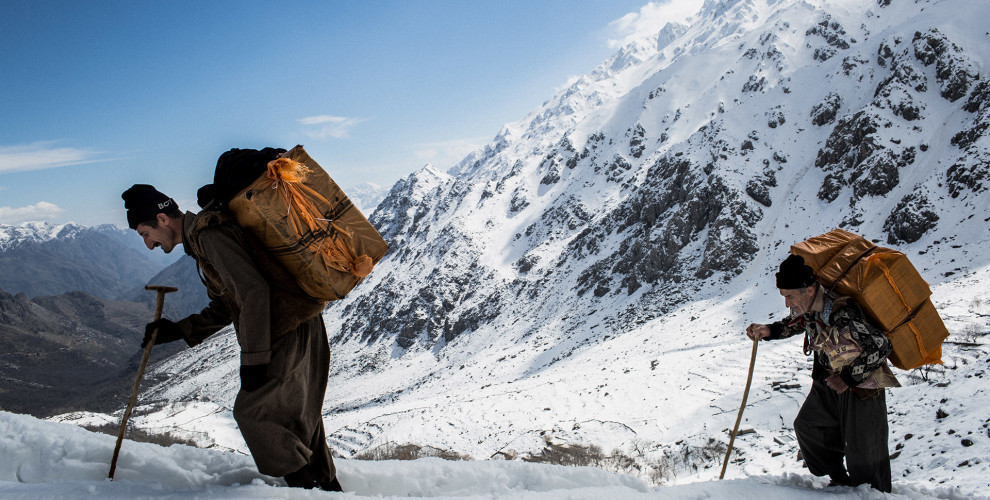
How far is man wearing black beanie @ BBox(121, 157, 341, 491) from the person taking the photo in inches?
115

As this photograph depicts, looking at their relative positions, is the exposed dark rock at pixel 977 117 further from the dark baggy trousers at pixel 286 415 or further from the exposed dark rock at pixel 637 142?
the dark baggy trousers at pixel 286 415

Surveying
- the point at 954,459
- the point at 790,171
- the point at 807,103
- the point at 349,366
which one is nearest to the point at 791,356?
the point at 954,459

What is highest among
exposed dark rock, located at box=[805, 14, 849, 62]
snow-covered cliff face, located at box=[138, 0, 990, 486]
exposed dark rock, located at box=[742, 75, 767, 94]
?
exposed dark rock, located at box=[805, 14, 849, 62]

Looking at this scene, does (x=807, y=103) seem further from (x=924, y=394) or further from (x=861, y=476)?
(x=861, y=476)

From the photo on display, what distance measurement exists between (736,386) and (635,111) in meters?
76.7

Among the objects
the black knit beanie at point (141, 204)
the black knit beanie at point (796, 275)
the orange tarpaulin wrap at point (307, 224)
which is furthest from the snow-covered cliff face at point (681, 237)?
the black knit beanie at point (141, 204)

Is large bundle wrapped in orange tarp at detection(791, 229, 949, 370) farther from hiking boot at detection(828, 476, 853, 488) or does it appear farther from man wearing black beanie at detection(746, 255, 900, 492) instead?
hiking boot at detection(828, 476, 853, 488)

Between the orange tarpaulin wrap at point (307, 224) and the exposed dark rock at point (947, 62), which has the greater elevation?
the exposed dark rock at point (947, 62)

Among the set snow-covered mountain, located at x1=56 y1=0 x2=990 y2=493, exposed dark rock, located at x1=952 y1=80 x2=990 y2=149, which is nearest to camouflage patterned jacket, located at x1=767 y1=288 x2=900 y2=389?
snow-covered mountain, located at x1=56 y1=0 x2=990 y2=493

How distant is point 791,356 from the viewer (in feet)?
48.4

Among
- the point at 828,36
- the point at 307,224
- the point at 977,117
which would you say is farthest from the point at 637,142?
the point at 307,224

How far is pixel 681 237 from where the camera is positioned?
162 feet

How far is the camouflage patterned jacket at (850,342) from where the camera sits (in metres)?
3.49

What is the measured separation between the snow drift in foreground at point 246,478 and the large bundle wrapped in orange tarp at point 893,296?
3.79 ft
